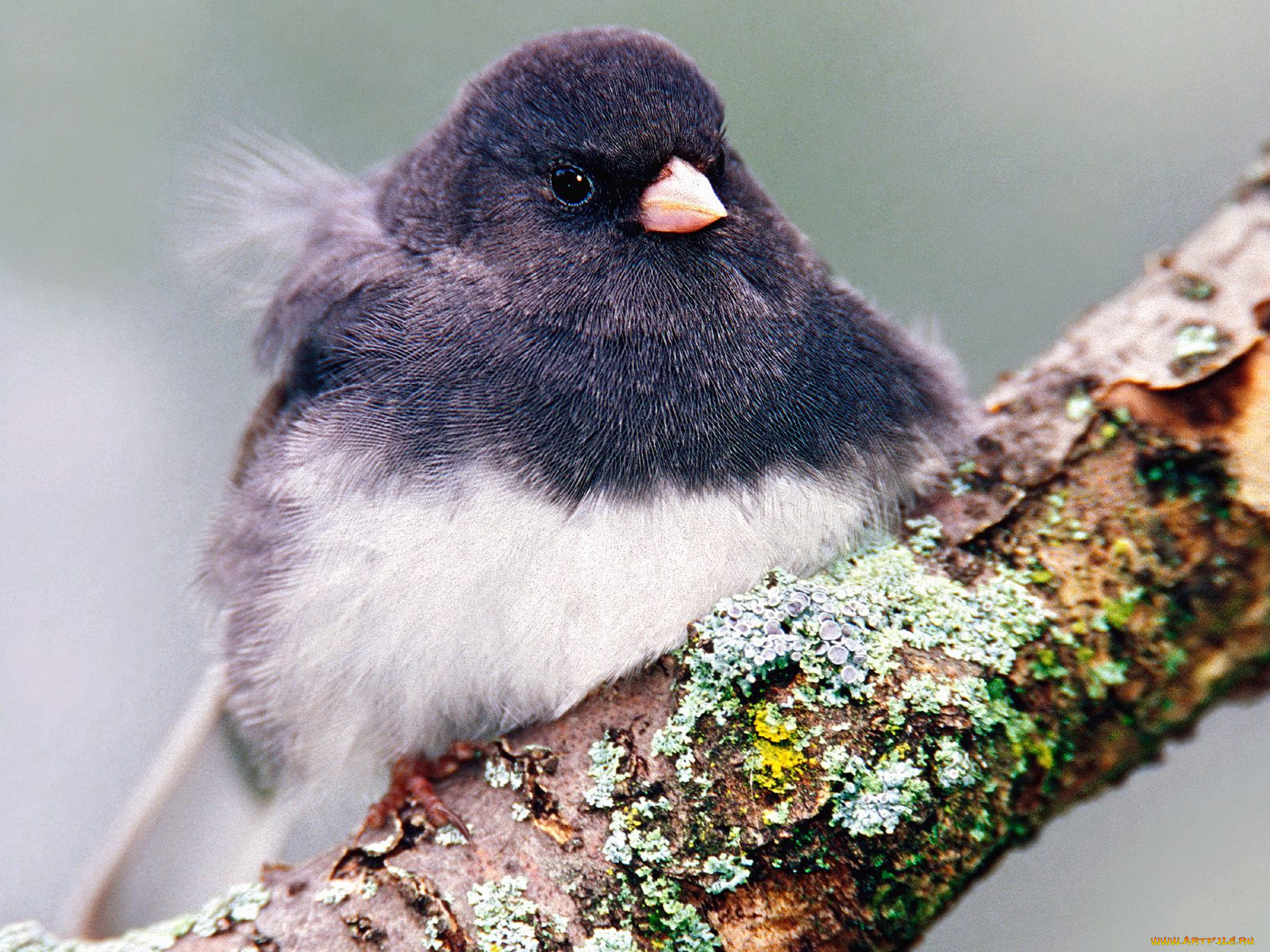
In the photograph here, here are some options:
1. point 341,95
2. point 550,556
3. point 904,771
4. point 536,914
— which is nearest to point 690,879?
point 536,914

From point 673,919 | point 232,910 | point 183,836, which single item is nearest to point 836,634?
point 673,919

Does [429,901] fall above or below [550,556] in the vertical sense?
below

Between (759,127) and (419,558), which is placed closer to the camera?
(419,558)

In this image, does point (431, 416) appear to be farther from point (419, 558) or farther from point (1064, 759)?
point (1064, 759)

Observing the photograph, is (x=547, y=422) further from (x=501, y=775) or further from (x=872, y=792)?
(x=872, y=792)

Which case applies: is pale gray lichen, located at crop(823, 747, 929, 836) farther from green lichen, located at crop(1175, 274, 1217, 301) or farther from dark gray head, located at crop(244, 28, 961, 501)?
green lichen, located at crop(1175, 274, 1217, 301)

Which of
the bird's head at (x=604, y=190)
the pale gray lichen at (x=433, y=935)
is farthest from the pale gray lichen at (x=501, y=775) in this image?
the bird's head at (x=604, y=190)
